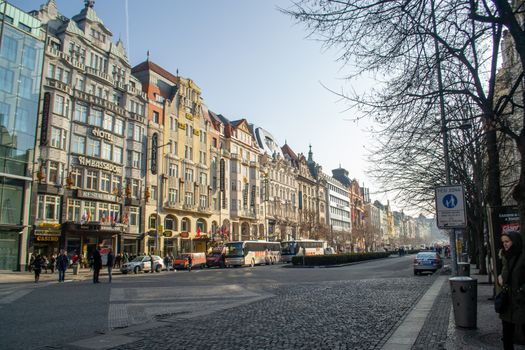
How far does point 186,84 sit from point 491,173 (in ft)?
171

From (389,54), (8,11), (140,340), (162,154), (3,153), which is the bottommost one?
(140,340)

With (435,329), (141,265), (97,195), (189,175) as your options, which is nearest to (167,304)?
(435,329)

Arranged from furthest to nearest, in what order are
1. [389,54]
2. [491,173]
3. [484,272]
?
[484,272], [491,173], [389,54]

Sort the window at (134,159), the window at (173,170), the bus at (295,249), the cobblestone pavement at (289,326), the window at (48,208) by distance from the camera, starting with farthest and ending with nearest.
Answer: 1. the bus at (295,249)
2. the window at (173,170)
3. the window at (134,159)
4. the window at (48,208)
5. the cobblestone pavement at (289,326)

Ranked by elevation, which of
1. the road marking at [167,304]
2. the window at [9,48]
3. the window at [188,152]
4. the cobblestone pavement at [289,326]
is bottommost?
the road marking at [167,304]

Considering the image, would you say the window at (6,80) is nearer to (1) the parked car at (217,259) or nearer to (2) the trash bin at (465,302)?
(1) the parked car at (217,259)

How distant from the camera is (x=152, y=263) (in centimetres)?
3950

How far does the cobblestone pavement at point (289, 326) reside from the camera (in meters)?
7.76

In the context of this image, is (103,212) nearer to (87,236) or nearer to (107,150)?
(87,236)

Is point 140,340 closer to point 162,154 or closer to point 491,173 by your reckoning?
point 491,173

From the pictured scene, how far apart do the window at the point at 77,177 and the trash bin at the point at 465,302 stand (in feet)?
131

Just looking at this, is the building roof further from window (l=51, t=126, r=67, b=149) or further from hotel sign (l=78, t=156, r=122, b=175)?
window (l=51, t=126, r=67, b=149)

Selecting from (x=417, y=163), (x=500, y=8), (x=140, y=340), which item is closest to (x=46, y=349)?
(x=140, y=340)

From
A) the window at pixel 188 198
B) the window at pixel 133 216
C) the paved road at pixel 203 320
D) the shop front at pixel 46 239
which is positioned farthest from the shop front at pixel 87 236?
the paved road at pixel 203 320
